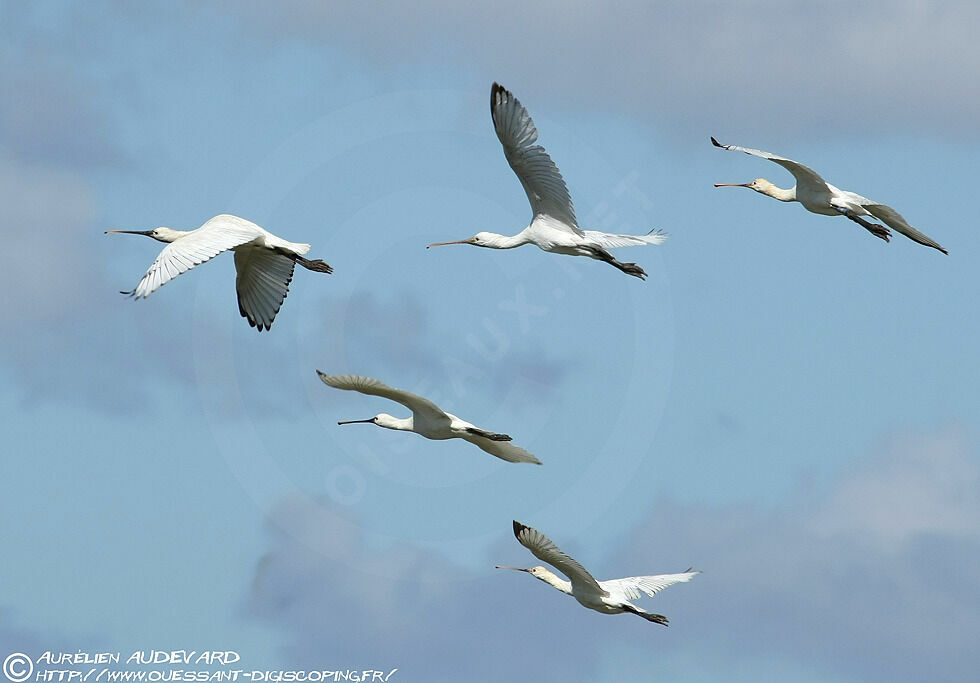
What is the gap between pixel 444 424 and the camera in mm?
26812

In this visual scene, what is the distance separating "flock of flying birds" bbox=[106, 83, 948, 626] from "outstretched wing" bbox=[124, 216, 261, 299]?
1 cm

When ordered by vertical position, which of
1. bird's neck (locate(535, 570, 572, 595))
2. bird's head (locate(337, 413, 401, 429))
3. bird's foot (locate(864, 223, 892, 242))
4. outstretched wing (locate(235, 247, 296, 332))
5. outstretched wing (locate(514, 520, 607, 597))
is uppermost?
bird's foot (locate(864, 223, 892, 242))

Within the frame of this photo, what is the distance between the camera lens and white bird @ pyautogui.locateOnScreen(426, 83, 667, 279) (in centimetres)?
2630

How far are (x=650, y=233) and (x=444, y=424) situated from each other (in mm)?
3809

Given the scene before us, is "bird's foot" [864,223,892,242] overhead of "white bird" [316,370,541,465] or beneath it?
overhead

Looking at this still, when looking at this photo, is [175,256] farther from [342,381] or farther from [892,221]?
[892,221]

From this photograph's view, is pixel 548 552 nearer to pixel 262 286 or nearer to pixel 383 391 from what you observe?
pixel 383 391

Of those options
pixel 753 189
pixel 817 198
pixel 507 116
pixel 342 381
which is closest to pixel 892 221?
pixel 817 198

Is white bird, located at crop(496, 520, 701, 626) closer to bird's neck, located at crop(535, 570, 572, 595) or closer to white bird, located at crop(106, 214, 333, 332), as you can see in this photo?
bird's neck, located at crop(535, 570, 572, 595)

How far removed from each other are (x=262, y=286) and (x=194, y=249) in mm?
4896

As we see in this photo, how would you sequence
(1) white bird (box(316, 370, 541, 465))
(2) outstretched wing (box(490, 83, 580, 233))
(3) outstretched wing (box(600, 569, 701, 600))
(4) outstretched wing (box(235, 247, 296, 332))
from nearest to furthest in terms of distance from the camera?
(1) white bird (box(316, 370, 541, 465)) → (2) outstretched wing (box(490, 83, 580, 233)) → (3) outstretched wing (box(600, 569, 701, 600)) → (4) outstretched wing (box(235, 247, 296, 332))

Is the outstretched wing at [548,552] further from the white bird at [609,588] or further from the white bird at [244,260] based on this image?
the white bird at [244,260]

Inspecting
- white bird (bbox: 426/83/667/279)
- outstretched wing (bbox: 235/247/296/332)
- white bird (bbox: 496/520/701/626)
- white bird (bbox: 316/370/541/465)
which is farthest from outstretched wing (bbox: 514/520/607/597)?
outstretched wing (bbox: 235/247/296/332)

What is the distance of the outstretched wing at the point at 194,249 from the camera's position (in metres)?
24.2
